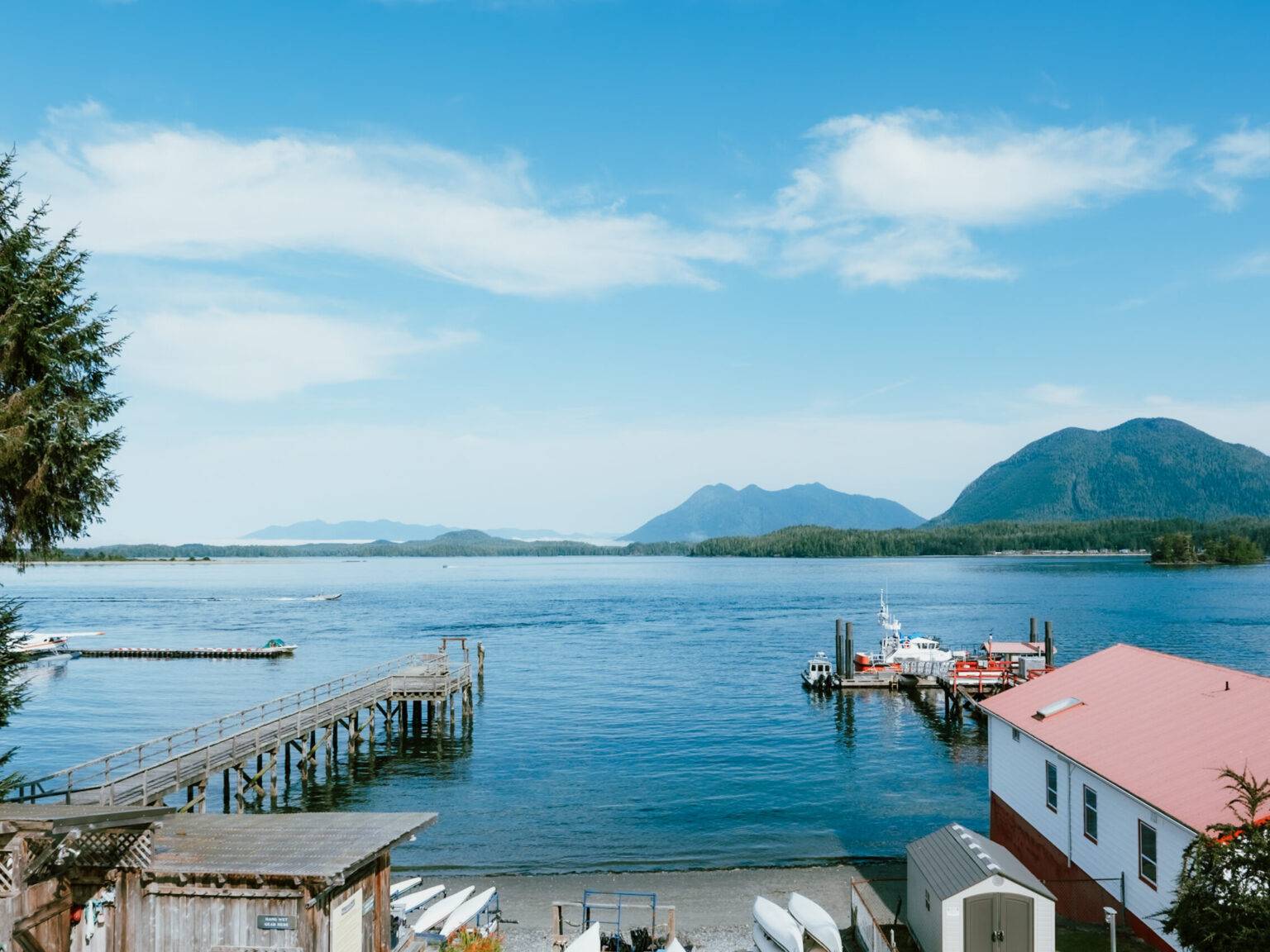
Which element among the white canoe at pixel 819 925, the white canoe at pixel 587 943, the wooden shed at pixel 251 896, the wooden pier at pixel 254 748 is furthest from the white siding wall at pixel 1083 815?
the wooden pier at pixel 254 748

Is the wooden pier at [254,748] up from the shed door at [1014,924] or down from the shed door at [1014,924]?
down

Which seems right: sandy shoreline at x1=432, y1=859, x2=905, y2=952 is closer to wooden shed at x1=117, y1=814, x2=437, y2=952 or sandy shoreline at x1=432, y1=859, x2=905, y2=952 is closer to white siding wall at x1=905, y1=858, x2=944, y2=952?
white siding wall at x1=905, y1=858, x2=944, y2=952

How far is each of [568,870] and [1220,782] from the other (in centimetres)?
2019

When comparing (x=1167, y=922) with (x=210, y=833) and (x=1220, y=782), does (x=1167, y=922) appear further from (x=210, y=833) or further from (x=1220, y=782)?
(x=210, y=833)

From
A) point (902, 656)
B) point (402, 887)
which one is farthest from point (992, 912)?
point (902, 656)

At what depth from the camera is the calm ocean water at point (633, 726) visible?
116 ft

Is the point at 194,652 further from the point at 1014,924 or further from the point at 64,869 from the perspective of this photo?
the point at 1014,924

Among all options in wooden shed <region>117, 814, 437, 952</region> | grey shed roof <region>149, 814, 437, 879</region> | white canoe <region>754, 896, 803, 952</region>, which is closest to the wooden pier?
grey shed roof <region>149, 814, 437, 879</region>

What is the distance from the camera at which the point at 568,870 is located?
102 feet

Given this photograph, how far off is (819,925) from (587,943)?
524 centimetres

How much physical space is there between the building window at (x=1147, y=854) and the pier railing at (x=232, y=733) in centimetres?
2571

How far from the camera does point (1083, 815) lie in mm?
22062

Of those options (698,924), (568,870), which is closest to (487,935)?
(698,924)

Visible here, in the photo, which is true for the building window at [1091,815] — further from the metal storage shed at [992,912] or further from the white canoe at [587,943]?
the white canoe at [587,943]
